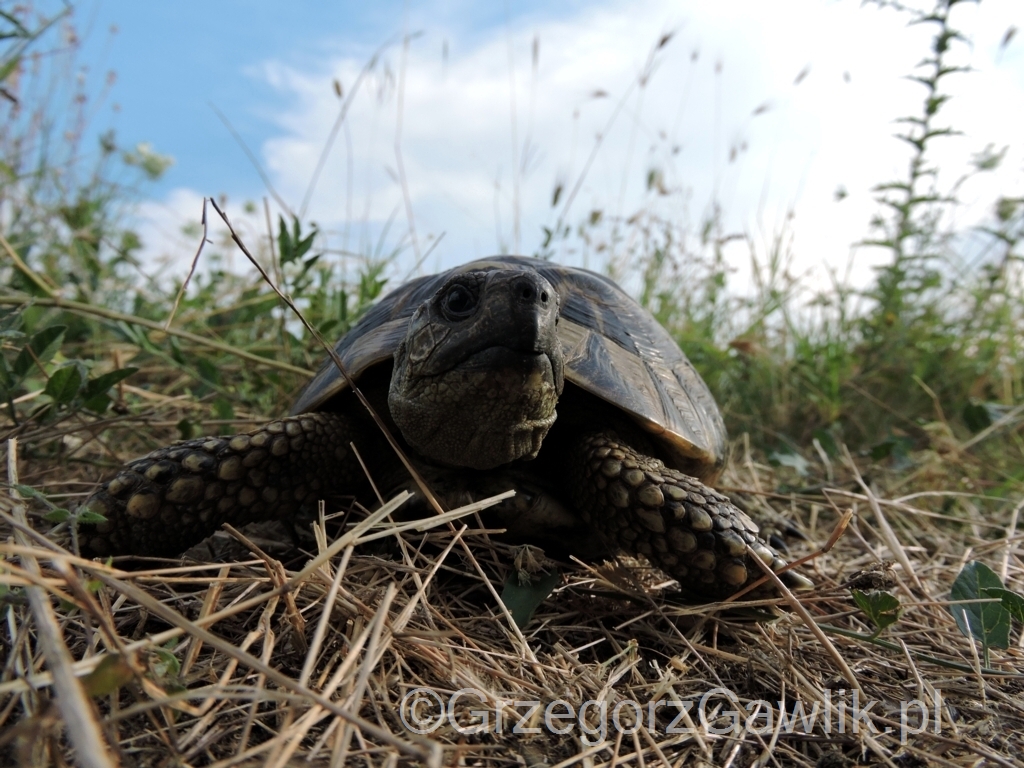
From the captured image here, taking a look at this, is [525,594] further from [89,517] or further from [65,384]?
[65,384]

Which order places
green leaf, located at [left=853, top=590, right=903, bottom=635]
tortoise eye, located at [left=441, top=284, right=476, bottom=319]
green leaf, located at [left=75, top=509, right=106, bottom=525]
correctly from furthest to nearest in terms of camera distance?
tortoise eye, located at [left=441, top=284, right=476, bottom=319] < green leaf, located at [left=853, top=590, right=903, bottom=635] < green leaf, located at [left=75, top=509, right=106, bottom=525]

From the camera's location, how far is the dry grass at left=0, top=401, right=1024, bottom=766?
896 millimetres

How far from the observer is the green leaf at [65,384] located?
1.77 meters

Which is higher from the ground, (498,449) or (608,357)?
(608,357)

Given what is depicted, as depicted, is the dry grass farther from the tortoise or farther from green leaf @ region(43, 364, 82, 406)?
green leaf @ region(43, 364, 82, 406)

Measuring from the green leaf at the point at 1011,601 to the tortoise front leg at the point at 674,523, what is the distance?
0.42 meters

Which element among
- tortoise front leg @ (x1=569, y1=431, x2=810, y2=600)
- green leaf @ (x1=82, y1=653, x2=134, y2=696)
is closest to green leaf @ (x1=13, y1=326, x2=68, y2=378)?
green leaf @ (x1=82, y1=653, x2=134, y2=696)

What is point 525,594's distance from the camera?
1.47 meters

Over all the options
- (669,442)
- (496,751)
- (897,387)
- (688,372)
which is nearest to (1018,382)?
(897,387)

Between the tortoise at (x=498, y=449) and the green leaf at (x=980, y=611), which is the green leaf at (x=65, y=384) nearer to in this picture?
the tortoise at (x=498, y=449)

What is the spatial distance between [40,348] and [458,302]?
4.37 ft

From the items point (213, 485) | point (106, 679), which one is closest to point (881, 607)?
point (106, 679)

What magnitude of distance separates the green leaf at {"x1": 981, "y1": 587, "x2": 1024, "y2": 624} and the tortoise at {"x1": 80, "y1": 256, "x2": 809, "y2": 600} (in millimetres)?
444

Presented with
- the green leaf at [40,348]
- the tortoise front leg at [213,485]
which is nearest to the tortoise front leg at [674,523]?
the tortoise front leg at [213,485]
